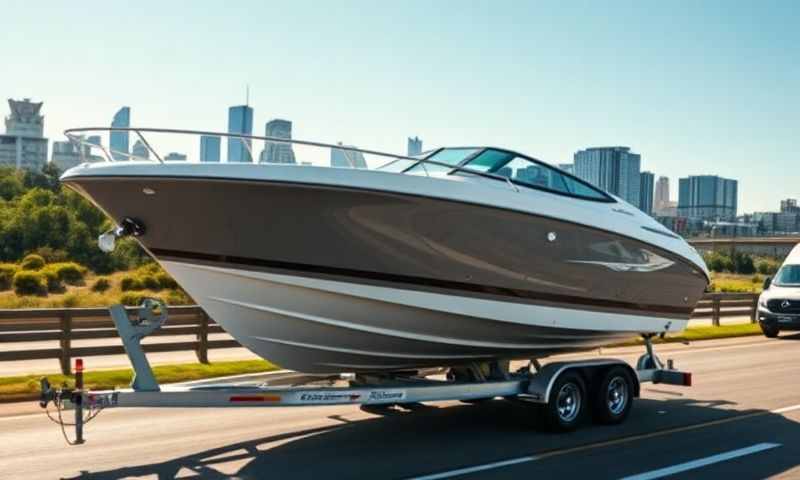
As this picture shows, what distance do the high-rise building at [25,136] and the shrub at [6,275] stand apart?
14105 centimetres

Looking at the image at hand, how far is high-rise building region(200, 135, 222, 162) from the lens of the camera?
780 centimetres

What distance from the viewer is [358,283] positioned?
8.11m

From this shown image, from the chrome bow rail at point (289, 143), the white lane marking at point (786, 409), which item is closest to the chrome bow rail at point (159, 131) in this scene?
the chrome bow rail at point (289, 143)

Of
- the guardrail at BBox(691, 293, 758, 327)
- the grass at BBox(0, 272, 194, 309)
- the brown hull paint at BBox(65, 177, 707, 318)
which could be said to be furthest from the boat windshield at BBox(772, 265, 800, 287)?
the grass at BBox(0, 272, 194, 309)

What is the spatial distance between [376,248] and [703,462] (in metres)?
3.59

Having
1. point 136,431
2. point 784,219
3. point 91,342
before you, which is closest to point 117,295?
point 91,342

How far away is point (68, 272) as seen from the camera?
114ft

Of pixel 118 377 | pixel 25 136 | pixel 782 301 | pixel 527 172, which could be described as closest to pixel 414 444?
pixel 527 172

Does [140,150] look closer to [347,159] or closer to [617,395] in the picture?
[347,159]

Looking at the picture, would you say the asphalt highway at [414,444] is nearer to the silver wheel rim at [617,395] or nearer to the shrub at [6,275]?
the silver wheel rim at [617,395]

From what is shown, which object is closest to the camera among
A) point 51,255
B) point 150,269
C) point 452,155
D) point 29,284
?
point 452,155

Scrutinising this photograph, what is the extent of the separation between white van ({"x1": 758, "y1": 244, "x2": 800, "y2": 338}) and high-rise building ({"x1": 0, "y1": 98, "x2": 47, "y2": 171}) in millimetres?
162546

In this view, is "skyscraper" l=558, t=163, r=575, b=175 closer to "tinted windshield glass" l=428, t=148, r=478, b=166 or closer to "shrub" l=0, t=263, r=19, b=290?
"tinted windshield glass" l=428, t=148, r=478, b=166

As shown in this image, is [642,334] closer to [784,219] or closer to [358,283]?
[358,283]
